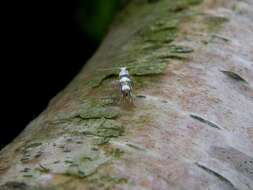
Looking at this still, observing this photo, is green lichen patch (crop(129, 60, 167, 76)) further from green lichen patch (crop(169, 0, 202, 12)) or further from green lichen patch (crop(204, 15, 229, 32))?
green lichen patch (crop(169, 0, 202, 12))

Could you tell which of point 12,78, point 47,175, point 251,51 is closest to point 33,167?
point 47,175

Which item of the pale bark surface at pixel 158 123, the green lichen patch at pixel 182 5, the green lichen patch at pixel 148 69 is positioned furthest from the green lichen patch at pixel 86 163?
the green lichen patch at pixel 182 5

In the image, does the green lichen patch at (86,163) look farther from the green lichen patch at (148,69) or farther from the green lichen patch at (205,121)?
the green lichen patch at (148,69)

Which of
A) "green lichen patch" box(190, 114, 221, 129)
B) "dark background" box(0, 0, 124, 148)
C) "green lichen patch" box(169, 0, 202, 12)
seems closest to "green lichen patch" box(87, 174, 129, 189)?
"green lichen patch" box(190, 114, 221, 129)

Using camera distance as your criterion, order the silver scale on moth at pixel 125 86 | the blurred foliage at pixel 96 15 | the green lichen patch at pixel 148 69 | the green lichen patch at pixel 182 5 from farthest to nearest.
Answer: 1. the blurred foliage at pixel 96 15
2. the green lichen patch at pixel 182 5
3. the green lichen patch at pixel 148 69
4. the silver scale on moth at pixel 125 86

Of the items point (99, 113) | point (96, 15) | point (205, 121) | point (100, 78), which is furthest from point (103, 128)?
point (96, 15)

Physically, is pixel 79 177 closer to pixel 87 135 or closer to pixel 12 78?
pixel 87 135
